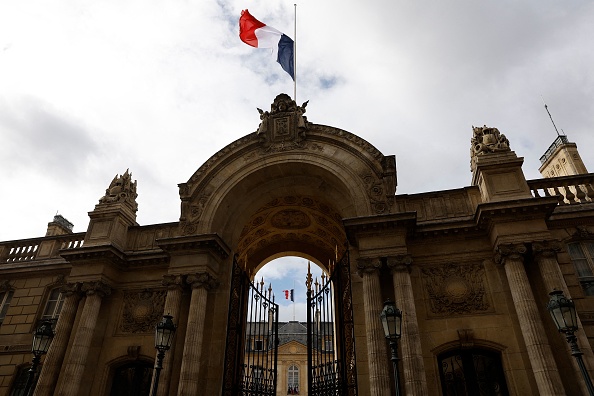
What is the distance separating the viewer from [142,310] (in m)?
17.2

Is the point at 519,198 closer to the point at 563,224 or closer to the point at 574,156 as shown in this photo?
the point at 563,224

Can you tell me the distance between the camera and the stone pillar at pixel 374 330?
1262 cm

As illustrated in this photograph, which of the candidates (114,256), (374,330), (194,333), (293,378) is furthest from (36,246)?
(293,378)

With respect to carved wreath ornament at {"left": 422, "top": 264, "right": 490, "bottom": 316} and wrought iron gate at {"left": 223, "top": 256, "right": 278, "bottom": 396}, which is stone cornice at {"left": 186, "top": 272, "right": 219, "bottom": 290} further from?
carved wreath ornament at {"left": 422, "top": 264, "right": 490, "bottom": 316}

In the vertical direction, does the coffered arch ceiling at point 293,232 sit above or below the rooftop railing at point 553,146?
below

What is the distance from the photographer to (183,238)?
1655cm

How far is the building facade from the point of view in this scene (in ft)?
44.2

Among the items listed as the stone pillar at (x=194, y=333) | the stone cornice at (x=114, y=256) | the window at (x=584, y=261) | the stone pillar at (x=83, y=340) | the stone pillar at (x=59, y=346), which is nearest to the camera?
the stone pillar at (x=194, y=333)

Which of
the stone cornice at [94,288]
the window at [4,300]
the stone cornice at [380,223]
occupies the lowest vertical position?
the stone cornice at [94,288]

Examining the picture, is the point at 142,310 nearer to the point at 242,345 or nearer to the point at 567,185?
the point at 242,345

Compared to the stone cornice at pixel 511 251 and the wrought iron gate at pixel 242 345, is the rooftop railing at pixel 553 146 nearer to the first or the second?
the stone cornice at pixel 511 251

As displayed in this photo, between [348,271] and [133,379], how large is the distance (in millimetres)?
9607

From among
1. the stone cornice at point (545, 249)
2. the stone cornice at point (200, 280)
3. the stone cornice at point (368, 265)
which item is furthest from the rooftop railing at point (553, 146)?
the stone cornice at point (200, 280)

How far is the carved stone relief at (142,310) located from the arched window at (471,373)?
36.5ft
